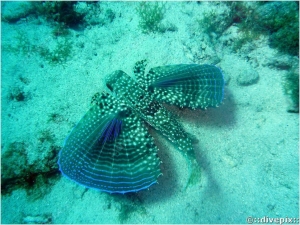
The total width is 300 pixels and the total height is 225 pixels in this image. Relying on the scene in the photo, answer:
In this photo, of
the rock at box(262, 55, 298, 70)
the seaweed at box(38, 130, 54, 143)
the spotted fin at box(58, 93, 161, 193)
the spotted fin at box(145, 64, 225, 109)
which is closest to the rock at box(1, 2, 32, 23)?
the seaweed at box(38, 130, 54, 143)

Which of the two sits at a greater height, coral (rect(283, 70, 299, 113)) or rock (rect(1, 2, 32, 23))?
rock (rect(1, 2, 32, 23))

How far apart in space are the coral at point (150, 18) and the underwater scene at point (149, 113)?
0.11 ft

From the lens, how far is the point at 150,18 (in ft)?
21.7

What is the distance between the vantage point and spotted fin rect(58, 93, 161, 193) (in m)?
4.02

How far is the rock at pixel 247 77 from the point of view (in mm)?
6195

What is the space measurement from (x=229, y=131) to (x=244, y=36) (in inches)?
122

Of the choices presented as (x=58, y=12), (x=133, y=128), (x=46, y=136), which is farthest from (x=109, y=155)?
(x=58, y=12)

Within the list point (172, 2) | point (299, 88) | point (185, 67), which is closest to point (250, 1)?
point (172, 2)

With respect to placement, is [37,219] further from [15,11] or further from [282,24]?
[282,24]

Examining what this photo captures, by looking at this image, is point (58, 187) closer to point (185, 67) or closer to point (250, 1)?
point (185, 67)

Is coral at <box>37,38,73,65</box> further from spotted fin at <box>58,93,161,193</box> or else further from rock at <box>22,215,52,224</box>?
rock at <box>22,215,52,224</box>

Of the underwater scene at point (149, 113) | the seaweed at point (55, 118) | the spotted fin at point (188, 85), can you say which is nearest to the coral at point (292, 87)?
the underwater scene at point (149, 113)

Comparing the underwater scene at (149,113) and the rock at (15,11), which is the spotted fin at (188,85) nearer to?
the underwater scene at (149,113)

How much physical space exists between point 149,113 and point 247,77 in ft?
10.4
